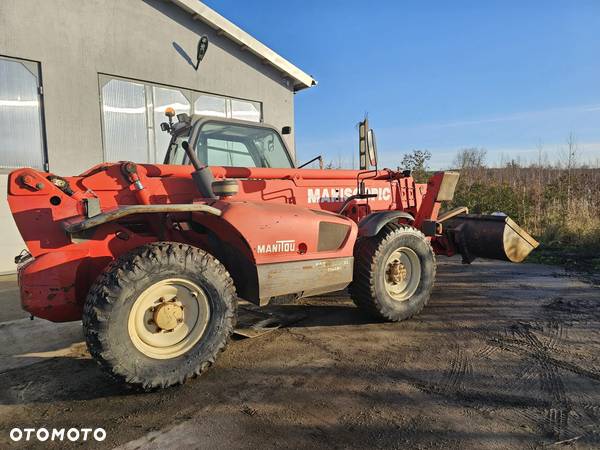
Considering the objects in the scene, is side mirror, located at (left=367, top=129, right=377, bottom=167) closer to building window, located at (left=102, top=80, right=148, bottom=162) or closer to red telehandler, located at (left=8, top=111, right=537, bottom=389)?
red telehandler, located at (left=8, top=111, right=537, bottom=389)

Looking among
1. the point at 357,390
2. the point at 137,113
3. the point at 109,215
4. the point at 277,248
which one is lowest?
the point at 357,390

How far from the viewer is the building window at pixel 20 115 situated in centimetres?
723

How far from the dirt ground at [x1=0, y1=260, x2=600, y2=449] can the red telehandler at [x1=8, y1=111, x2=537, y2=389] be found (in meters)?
0.35

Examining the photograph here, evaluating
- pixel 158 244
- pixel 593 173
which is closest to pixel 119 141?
pixel 158 244

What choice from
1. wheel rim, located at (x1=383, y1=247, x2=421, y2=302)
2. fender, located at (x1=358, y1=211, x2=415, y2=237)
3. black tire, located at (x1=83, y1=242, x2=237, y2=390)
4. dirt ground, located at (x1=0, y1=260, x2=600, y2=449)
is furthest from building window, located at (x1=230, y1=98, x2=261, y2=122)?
black tire, located at (x1=83, y1=242, x2=237, y2=390)

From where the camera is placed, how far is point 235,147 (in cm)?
477

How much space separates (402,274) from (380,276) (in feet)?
1.33

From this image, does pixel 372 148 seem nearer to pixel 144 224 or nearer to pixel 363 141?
pixel 363 141

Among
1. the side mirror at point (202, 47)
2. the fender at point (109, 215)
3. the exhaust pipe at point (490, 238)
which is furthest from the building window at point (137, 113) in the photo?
the fender at point (109, 215)

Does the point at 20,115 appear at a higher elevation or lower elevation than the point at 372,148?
higher

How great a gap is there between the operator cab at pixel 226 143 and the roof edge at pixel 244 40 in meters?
5.87

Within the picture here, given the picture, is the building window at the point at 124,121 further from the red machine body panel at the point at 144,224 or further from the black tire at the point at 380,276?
the black tire at the point at 380,276

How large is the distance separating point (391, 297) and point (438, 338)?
0.67 metres

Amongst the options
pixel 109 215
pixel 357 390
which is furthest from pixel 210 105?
pixel 357 390
